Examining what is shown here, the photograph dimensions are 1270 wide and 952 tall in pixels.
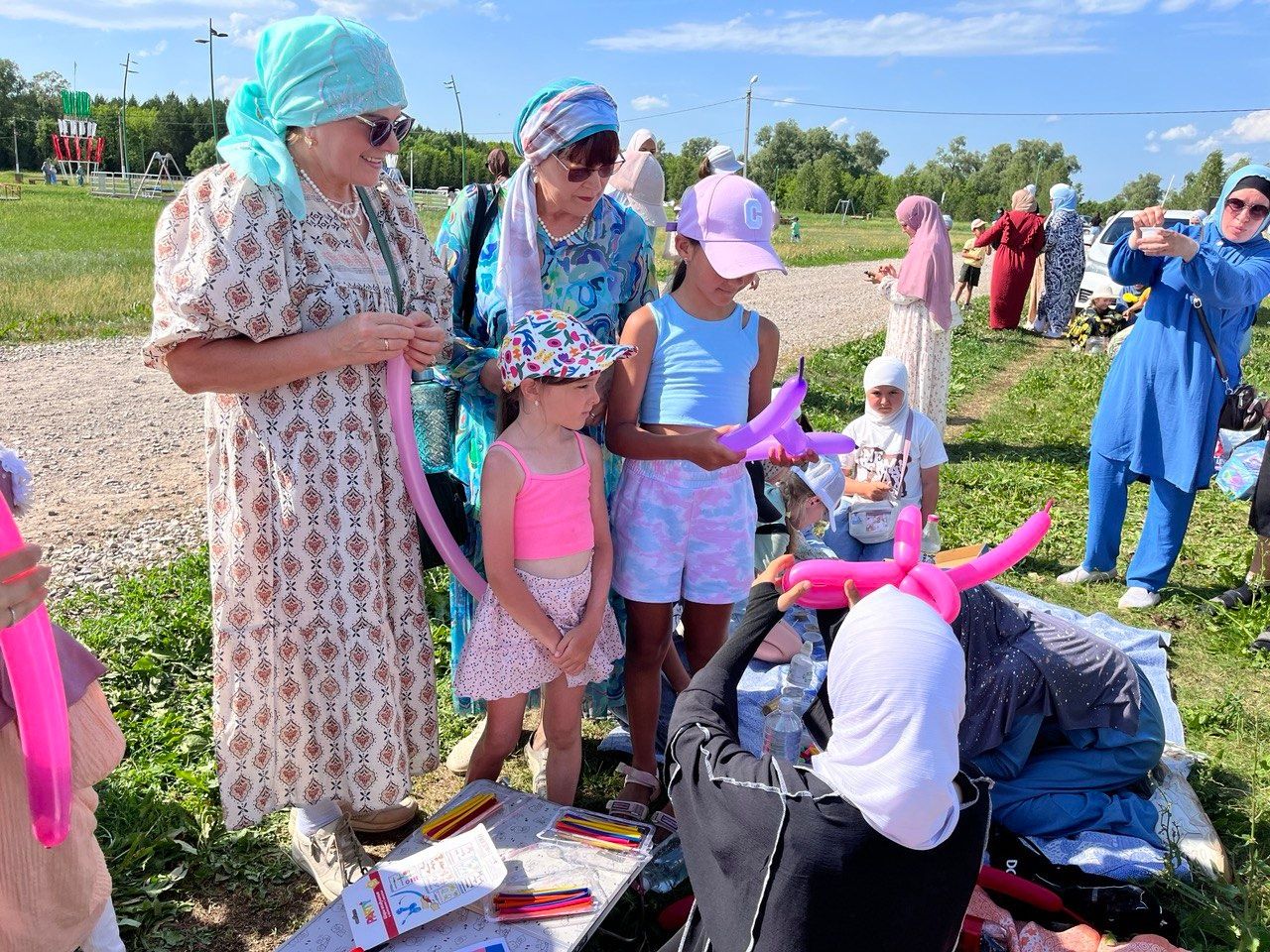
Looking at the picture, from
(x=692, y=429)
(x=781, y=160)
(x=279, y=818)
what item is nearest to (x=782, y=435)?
(x=692, y=429)

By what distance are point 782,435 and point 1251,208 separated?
3.11 m

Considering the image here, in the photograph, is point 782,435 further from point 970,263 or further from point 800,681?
point 970,263

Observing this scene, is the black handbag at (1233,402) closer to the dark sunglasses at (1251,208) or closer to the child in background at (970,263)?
the dark sunglasses at (1251,208)

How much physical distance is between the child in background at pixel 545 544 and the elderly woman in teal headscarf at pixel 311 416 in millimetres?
195

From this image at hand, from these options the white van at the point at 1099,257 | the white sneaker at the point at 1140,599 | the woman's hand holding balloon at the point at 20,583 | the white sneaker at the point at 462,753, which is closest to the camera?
the woman's hand holding balloon at the point at 20,583

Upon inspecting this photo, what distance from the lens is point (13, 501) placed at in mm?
1878

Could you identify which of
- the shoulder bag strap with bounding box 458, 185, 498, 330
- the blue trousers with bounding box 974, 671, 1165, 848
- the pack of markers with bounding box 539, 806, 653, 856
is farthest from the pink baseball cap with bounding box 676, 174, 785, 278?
the blue trousers with bounding box 974, 671, 1165, 848

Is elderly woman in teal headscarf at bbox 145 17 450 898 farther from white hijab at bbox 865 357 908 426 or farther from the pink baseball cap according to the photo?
white hijab at bbox 865 357 908 426

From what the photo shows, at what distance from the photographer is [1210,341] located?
4473 mm

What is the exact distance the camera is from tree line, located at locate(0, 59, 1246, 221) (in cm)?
5469

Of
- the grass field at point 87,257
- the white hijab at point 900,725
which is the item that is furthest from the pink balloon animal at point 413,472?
the grass field at point 87,257

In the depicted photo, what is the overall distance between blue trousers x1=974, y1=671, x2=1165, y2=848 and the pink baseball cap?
169 cm

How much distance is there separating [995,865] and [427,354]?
7.05ft

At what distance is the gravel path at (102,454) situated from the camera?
16.9ft
